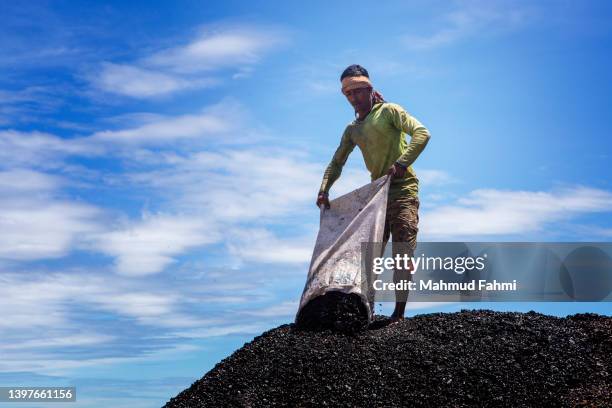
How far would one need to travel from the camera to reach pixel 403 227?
9695mm

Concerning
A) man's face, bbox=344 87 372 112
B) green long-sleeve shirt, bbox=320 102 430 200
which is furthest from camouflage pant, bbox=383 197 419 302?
man's face, bbox=344 87 372 112

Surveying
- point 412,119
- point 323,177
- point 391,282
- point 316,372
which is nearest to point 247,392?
point 316,372

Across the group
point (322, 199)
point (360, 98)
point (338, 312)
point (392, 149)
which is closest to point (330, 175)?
point (322, 199)

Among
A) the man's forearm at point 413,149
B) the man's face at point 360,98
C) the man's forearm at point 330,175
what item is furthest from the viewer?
the man's forearm at point 330,175

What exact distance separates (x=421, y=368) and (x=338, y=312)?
1153 mm

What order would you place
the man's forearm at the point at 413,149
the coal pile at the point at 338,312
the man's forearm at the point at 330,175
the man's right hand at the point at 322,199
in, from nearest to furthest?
the coal pile at the point at 338,312, the man's forearm at the point at 413,149, the man's right hand at the point at 322,199, the man's forearm at the point at 330,175

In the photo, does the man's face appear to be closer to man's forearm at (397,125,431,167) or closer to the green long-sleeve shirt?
the green long-sleeve shirt

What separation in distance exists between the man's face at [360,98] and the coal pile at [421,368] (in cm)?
268

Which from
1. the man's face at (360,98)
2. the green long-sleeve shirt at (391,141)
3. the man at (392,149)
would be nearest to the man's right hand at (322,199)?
the man at (392,149)

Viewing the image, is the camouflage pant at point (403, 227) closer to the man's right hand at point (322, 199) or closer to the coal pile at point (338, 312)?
the coal pile at point (338, 312)

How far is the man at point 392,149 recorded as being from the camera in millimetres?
9625

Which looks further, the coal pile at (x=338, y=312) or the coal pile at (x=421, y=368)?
the coal pile at (x=338, y=312)

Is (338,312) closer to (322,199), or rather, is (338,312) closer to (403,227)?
(403,227)

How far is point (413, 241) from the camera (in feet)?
31.9
